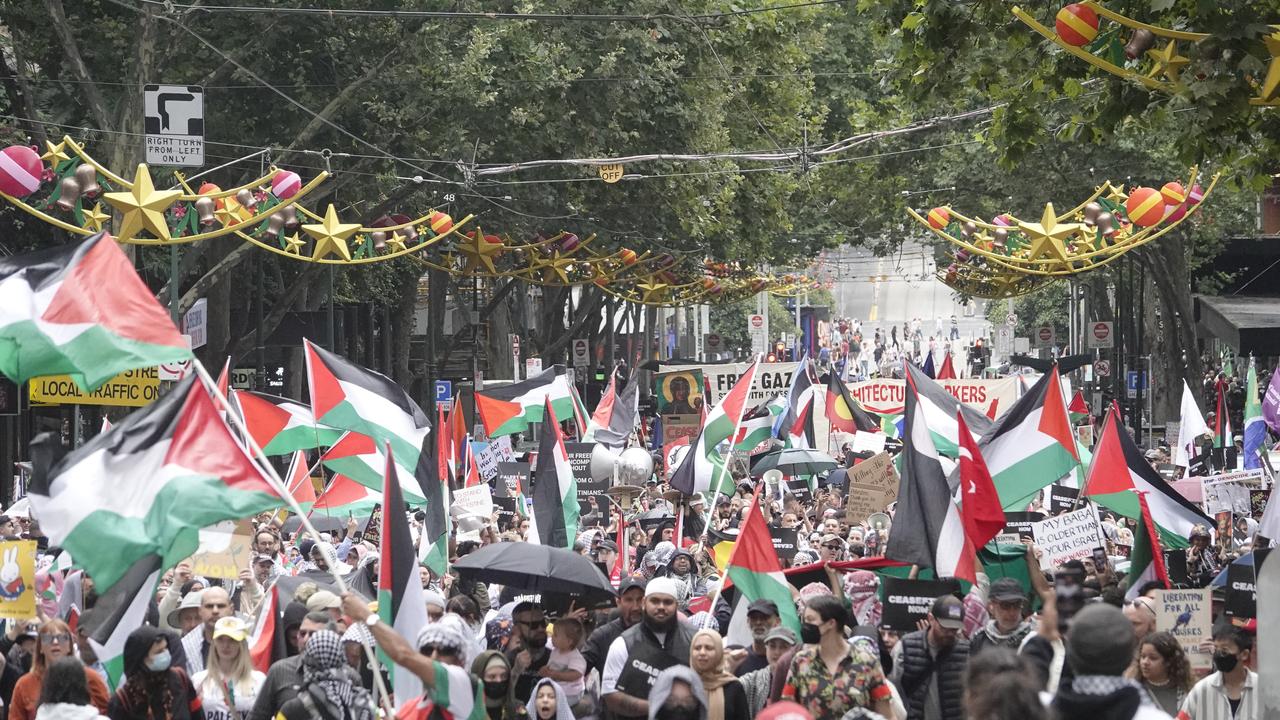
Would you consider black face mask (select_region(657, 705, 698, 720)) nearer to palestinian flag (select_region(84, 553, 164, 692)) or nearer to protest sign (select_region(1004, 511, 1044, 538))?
palestinian flag (select_region(84, 553, 164, 692))

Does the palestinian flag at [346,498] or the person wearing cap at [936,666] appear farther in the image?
the palestinian flag at [346,498]

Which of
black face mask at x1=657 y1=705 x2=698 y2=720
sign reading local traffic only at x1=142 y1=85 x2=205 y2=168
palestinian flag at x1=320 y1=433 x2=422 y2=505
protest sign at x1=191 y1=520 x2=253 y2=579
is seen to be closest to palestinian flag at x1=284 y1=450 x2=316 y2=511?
palestinian flag at x1=320 y1=433 x2=422 y2=505

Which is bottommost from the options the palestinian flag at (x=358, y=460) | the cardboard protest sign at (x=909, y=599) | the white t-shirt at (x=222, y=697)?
the white t-shirt at (x=222, y=697)

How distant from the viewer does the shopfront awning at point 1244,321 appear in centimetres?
2903

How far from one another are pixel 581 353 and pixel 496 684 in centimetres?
4510

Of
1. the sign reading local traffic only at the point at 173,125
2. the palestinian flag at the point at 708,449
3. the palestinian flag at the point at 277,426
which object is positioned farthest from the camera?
the sign reading local traffic only at the point at 173,125

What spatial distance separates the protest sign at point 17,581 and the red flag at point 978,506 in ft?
16.1

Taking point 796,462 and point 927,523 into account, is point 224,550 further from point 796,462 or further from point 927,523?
point 796,462

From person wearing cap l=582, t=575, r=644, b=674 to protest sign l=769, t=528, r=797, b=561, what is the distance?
406 centimetres

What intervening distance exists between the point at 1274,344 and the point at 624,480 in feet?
38.2

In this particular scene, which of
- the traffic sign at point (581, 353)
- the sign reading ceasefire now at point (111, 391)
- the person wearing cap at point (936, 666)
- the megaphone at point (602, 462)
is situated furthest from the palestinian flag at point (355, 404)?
the traffic sign at point (581, 353)

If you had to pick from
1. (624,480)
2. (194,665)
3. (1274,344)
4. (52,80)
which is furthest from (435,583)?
(1274,344)

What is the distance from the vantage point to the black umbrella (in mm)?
10297

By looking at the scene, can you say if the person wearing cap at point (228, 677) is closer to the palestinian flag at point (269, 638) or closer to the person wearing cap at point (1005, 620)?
the palestinian flag at point (269, 638)
